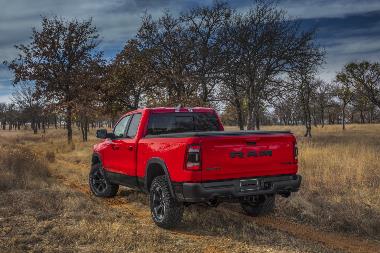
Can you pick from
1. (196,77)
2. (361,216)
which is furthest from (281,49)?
(361,216)

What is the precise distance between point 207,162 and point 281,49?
1938 centimetres

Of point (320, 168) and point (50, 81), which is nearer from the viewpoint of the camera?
point (320, 168)

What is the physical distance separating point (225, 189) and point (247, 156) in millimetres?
620

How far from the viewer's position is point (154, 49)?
2812 cm

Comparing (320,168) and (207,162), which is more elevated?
(207,162)

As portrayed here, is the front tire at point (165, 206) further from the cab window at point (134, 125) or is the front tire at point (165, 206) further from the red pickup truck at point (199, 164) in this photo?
the cab window at point (134, 125)

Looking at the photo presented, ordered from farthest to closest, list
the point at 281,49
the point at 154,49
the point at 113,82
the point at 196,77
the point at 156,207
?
the point at 113,82 < the point at 154,49 < the point at 196,77 < the point at 281,49 < the point at 156,207

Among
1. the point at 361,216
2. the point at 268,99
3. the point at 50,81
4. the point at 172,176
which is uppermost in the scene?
the point at 50,81

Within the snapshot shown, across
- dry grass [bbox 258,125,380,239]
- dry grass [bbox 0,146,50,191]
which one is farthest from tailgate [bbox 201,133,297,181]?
dry grass [bbox 0,146,50,191]

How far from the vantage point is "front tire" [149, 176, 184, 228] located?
7.02 metres

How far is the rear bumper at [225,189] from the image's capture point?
6371mm

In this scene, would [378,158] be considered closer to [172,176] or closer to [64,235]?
[172,176]

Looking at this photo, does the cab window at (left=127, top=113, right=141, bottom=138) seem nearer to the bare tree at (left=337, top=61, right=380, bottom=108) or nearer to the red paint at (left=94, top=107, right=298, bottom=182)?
the red paint at (left=94, top=107, right=298, bottom=182)

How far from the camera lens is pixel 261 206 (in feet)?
26.6
